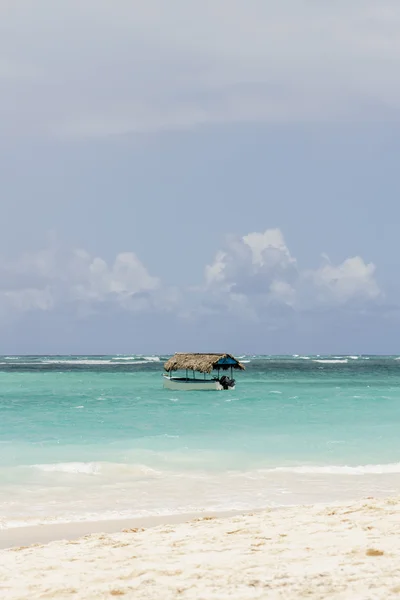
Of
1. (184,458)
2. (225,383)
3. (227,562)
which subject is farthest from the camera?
(225,383)

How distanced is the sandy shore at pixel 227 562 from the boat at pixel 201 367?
3085 cm

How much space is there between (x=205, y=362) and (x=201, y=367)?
1.39 feet

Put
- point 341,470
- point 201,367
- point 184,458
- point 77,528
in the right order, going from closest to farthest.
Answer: point 77,528, point 341,470, point 184,458, point 201,367

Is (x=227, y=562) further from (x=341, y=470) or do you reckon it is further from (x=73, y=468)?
(x=73, y=468)

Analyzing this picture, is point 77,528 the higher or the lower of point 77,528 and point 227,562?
the lower

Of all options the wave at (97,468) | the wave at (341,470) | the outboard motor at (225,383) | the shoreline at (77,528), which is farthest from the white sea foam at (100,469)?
the outboard motor at (225,383)

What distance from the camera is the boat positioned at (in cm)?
3994

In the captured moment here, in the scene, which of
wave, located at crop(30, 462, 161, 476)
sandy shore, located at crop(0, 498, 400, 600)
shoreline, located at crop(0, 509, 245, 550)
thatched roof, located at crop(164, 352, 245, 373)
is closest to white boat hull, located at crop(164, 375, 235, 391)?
thatched roof, located at crop(164, 352, 245, 373)

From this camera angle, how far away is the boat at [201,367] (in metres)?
39.9

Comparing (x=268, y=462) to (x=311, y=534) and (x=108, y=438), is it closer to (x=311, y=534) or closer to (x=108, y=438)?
(x=108, y=438)

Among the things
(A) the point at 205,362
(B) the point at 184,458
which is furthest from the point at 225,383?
(B) the point at 184,458

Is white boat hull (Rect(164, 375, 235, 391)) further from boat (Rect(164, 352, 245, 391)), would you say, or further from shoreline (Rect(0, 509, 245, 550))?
shoreline (Rect(0, 509, 245, 550))

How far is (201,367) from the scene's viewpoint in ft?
131

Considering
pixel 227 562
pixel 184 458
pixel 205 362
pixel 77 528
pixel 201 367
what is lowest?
pixel 184 458
